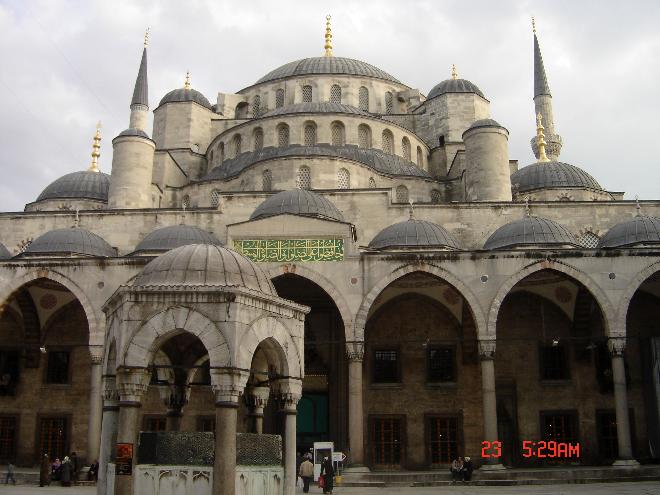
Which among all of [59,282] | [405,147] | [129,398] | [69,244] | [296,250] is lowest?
[129,398]

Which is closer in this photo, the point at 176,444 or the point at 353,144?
the point at 176,444

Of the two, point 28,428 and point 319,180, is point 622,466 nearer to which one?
point 319,180

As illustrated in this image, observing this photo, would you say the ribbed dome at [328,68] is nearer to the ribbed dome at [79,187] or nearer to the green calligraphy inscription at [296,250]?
the ribbed dome at [79,187]

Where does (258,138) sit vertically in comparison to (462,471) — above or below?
above

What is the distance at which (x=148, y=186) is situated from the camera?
23469 millimetres

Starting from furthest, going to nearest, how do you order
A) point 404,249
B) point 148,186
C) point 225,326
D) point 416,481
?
point 148,186
point 404,249
point 416,481
point 225,326

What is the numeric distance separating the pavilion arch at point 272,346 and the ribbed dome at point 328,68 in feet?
74.5

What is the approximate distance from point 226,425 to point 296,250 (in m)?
10.5

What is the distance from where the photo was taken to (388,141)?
85.2 feet

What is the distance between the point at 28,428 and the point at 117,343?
46.3 ft

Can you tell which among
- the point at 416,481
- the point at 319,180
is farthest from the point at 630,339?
the point at 319,180

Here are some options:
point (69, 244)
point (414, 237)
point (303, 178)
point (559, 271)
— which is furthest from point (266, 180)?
point (559, 271)

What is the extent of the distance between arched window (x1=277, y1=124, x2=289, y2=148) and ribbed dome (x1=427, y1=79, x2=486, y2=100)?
22.1 feet

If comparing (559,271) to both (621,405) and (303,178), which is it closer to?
(621,405)
